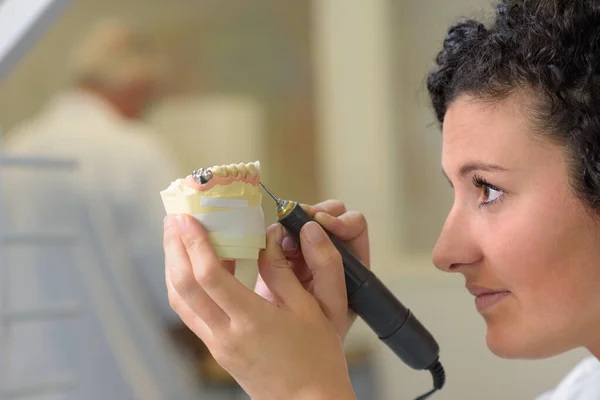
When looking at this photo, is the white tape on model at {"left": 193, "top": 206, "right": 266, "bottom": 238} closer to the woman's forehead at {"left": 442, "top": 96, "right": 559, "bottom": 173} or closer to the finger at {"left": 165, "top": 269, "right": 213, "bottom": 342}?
the finger at {"left": 165, "top": 269, "right": 213, "bottom": 342}

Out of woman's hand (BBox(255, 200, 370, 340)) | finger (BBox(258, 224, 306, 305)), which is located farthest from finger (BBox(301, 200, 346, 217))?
finger (BBox(258, 224, 306, 305))

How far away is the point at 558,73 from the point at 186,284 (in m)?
0.41

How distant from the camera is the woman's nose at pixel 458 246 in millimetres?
736

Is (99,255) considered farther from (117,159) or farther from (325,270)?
(325,270)

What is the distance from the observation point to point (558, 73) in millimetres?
682

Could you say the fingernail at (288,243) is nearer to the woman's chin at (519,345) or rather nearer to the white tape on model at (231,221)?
the white tape on model at (231,221)

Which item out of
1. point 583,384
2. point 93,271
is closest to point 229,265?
point 583,384

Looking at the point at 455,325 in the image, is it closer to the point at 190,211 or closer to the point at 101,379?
the point at 101,379

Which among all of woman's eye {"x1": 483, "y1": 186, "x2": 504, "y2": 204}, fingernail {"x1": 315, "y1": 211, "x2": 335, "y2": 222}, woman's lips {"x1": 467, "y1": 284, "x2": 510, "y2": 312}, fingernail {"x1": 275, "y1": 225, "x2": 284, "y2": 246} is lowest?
woman's lips {"x1": 467, "y1": 284, "x2": 510, "y2": 312}

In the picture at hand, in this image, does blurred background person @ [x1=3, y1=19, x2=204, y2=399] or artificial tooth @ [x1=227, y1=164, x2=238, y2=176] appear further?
blurred background person @ [x1=3, y1=19, x2=204, y2=399]

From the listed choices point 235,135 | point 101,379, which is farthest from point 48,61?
point 101,379

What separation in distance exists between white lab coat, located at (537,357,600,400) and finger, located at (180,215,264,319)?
0.54 m

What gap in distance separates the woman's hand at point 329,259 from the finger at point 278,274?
26 millimetres

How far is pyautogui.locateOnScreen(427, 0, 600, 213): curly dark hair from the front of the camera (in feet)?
2.23
